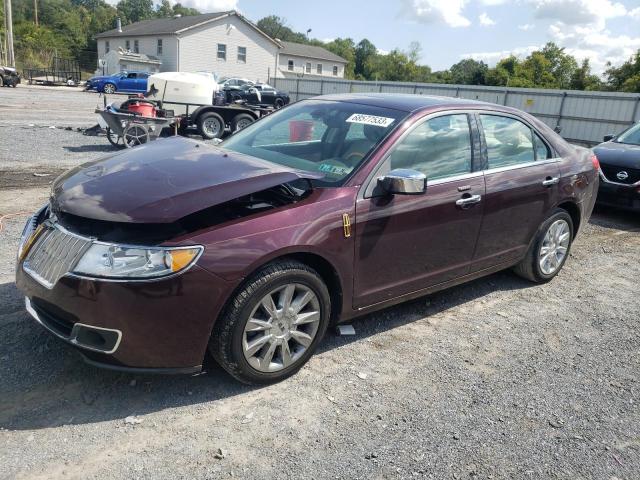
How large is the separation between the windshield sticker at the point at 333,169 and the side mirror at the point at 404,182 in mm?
272

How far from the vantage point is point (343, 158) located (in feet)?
12.1

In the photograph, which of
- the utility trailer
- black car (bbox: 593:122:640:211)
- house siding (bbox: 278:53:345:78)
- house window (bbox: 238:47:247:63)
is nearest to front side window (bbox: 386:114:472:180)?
black car (bbox: 593:122:640:211)

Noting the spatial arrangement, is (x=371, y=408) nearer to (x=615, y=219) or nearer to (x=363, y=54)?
(x=615, y=219)

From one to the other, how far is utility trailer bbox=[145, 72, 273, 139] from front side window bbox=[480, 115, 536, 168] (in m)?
9.89

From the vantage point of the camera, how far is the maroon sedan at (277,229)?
2.73 metres

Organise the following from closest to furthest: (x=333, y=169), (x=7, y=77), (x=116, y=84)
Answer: (x=333, y=169), (x=7, y=77), (x=116, y=84)

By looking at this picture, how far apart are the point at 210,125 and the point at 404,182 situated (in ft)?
37.5

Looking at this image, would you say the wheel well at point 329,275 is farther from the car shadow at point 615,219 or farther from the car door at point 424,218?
the car shadow at point 615,219

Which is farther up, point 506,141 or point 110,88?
point 506,141

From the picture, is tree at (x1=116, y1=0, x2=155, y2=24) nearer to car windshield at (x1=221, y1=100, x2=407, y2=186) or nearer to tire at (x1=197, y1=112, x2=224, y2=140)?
tire at (x1=197, y1=112, x2=224, y2=140)

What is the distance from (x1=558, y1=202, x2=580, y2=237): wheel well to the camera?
5.12 meters

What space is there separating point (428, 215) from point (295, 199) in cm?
107

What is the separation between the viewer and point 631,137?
9078 millimetres

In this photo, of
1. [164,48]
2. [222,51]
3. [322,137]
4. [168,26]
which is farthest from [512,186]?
[168,26]
